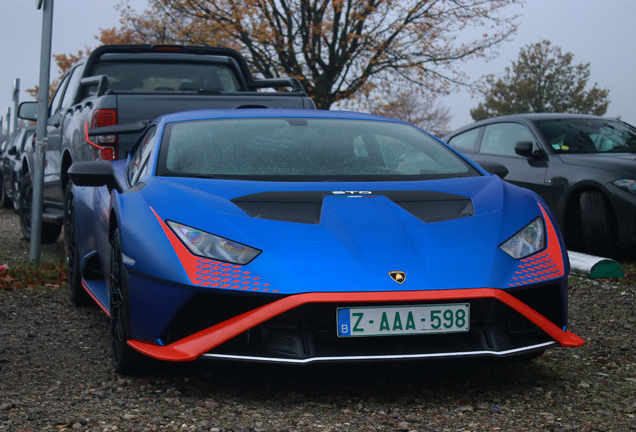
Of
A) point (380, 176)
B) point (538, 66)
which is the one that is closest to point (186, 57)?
point (380, 176)

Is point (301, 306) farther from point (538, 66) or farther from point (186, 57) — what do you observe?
point (538, 66)

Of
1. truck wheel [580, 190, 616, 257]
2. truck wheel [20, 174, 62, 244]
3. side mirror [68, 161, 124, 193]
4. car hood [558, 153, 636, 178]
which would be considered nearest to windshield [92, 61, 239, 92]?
truck wheel [20, 174, 62, 244]

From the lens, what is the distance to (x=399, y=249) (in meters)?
3.06

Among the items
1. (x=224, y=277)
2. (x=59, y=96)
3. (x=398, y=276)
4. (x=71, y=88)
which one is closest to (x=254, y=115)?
(x=224, y=277)

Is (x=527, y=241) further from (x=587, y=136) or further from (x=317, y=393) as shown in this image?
(x=587, y=136)

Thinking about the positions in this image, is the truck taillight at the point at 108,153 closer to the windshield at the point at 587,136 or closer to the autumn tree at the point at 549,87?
the windshield at the point at 587,136

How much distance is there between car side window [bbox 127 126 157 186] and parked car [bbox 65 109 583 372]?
0.87 feet

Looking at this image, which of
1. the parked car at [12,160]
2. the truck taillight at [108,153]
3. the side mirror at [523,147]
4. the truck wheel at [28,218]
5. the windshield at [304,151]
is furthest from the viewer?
the parked car at [12,160]

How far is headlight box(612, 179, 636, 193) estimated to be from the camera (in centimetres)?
669

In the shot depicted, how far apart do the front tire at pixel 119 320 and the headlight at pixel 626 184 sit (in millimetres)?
4868

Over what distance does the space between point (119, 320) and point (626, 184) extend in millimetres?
5020

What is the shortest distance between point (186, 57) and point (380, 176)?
4702 mm

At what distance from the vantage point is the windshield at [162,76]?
7.54 metres

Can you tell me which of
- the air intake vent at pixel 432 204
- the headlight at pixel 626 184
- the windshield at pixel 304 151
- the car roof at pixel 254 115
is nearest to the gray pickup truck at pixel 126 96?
the car roof at pixel 254 115
